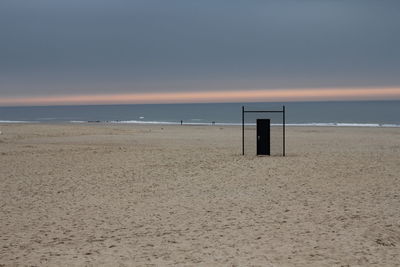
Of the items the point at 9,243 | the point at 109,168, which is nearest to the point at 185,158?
the point at 109,168

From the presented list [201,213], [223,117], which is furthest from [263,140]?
[223,117]

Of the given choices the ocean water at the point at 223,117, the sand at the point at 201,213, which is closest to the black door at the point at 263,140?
the sand at the point at 201,213

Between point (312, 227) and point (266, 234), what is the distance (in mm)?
833

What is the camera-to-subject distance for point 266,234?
7207 mm

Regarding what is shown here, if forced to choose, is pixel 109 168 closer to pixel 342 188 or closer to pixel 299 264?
pixel 342 188

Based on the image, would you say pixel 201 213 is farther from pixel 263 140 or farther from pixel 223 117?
pixel 223 117

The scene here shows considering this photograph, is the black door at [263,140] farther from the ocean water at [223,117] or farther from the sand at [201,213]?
the ocean water at [223,117]

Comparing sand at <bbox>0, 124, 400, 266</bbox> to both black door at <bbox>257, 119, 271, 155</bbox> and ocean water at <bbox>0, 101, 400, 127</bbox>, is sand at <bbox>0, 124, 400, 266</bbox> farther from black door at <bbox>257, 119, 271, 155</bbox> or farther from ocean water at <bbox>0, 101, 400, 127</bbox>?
ocean water at <bbox>0, 101, 400, 127</bbox>

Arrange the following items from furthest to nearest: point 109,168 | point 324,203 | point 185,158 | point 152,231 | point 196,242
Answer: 1. point 185,158
2. point 109,168
3. point 324,203
4. point 152,231
5. point 196,242

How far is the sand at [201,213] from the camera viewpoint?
6.29m

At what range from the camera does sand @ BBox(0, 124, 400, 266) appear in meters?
6.29

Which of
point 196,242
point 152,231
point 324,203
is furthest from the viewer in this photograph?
point 324,203

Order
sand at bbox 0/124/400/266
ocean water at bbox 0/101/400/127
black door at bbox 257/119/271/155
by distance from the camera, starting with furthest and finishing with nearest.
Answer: ocean water at bbox 0/101/400/127 < black door at bbox 257/119/271/155 < sand at bbox 0/124/400/266

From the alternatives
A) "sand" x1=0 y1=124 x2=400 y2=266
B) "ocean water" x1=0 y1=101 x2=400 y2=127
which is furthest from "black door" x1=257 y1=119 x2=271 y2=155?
"ocean water" x1=0 y1=101 x2=400 y2=127
